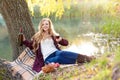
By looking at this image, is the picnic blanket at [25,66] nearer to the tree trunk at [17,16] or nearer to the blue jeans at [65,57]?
the blue jeans at [65,57]

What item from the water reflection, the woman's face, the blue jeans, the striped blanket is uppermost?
the woman's face

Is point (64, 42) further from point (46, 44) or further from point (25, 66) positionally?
point (25, 66)

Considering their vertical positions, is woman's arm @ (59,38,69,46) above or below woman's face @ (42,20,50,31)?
below

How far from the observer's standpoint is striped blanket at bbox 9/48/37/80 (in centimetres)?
547

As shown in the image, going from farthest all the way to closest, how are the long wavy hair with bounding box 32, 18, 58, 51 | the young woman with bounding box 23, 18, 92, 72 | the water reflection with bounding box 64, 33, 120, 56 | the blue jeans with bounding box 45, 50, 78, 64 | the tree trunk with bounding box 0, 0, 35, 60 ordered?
the water reflection with bounding box 64, 33, 120, 56
the tree trunk with bounding box 0, 0, 35, 60
the long wavy hair with bounding box 32, 18, 58, 51
the young woman with bounding box 23, 18, 92, 72
the blue jeans with bounding box 45, 50, 78, 64

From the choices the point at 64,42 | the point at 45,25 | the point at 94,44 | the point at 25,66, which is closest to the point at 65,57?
the point at 64,42

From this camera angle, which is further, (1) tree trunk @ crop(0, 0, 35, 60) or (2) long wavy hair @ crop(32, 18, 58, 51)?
(1) tree trunk @ crop(0, 0, 35, 60)

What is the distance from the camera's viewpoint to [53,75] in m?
4.87

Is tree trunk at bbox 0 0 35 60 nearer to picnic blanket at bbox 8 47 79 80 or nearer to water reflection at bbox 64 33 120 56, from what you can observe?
picnic blanket at bbox 8 47 79 80

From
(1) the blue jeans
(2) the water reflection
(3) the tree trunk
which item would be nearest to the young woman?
(1) the blue jeans

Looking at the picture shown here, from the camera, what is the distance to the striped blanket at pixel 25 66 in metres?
5.47

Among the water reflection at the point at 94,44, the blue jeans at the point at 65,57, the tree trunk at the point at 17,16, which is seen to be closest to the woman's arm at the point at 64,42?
the blue jeans at the point at 65,57

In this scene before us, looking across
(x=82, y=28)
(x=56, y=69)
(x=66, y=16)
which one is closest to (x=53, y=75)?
(x=56, y=69)

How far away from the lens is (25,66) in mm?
5953
